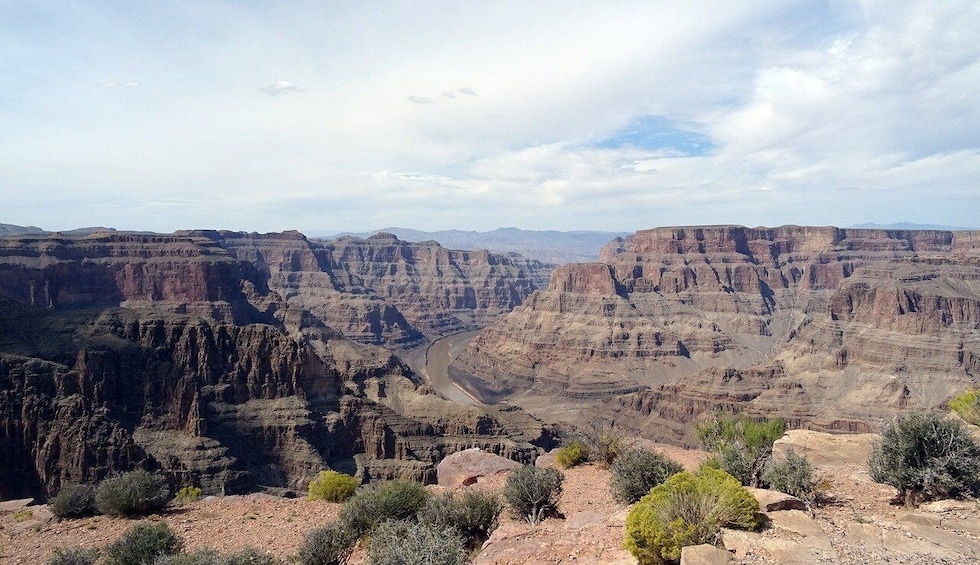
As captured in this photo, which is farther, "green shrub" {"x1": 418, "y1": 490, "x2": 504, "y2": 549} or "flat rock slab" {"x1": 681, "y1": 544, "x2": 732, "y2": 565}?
"green shrub" {"x1": 418, "y1": 490, "x2": 504, "y2": 549}

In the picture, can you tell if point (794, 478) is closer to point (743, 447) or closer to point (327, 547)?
point (743, 447)

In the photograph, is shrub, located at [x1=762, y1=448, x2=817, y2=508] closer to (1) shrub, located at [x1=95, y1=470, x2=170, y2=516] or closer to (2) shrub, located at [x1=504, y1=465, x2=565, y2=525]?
(2) shrub, located at [x1=504, y1=465, x2=565, y2=525]

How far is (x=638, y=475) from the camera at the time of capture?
2069 cm

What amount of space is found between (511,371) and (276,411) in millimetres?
80208

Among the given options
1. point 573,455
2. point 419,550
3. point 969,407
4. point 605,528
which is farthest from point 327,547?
point 969,407

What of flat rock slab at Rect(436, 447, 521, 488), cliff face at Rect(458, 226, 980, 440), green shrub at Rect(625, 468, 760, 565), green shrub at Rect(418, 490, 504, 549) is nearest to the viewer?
green shrub at Rect(625, 468, 760, 565)

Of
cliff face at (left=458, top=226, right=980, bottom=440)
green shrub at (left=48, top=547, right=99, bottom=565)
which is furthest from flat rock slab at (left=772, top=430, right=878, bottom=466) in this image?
cliff face at (left=458, top=226, right=980, bottom=440)

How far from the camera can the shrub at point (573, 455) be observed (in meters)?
30.0

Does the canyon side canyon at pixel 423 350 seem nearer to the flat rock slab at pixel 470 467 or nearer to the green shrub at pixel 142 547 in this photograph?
the flat rock slab at pixel 470 467

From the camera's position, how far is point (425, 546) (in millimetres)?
13906

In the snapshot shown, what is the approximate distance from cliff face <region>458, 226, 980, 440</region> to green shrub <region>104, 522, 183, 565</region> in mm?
74802

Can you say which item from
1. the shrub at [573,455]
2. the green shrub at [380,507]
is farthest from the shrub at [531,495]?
the shrub at [573,455]

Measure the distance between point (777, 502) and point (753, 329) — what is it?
145 metres

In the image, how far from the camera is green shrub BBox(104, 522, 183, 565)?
57.7ft
